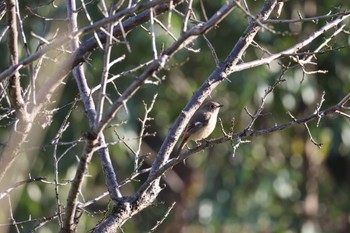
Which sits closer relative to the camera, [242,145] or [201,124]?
[201,124]

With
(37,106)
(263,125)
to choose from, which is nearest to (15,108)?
(37,106)

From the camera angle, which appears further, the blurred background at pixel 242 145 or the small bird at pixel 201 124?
the blurred background at pixel 242 145

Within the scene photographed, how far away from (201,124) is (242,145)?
5644mm

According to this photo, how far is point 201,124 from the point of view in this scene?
23.2 feet

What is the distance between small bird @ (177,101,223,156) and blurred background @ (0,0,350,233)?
11.9 ft

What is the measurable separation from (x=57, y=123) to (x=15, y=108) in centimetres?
772

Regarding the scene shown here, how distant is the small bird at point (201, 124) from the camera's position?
22.4 feet

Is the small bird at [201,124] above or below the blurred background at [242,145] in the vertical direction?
above

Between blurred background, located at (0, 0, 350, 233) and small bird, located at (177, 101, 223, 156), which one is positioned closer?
small bird, located at (177, 101, 223, 156)

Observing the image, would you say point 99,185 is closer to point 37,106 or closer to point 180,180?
point 180,180

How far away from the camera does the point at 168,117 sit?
559 inches

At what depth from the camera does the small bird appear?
6.84 metres

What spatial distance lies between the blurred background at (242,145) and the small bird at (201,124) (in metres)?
3.63

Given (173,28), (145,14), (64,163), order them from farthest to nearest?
(64,163) < (173,28) < (145,14)
